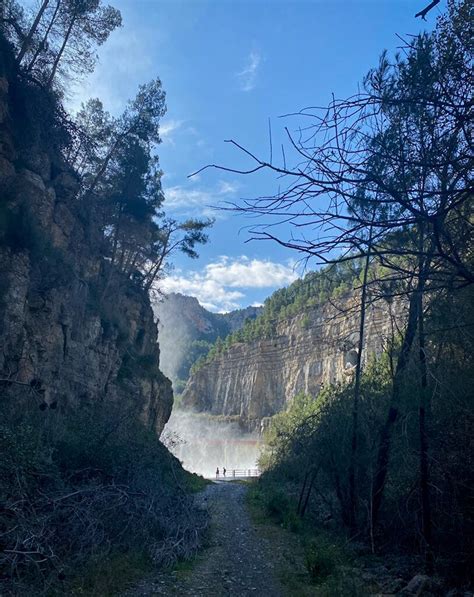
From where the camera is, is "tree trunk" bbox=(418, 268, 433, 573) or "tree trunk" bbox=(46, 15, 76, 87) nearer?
"tree trunk" bbox=(418, 268, 433, 573)

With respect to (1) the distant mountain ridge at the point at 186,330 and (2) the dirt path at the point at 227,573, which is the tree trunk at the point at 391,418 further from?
(1) the distant mountain ridge at the point at 186,330

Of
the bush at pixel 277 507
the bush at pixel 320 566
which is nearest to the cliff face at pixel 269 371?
the bush at pixel 277 507

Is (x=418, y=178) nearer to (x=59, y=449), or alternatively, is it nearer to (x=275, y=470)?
(x=59, y=449)

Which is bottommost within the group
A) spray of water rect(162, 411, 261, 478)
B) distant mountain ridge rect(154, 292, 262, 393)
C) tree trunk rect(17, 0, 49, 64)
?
spray of water rect(162, 411, 261, 478)

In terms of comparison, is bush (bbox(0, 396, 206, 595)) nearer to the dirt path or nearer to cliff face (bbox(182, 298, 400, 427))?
the dirt path

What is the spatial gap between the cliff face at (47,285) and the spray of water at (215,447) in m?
47.2

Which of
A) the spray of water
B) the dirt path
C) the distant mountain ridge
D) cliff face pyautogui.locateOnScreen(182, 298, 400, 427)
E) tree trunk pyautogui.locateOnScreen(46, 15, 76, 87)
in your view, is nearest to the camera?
the dirt path

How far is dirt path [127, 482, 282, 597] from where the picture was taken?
→ 257 inches

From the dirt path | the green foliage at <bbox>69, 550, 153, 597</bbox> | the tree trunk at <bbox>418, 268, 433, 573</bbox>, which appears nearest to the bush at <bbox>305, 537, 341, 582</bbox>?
the dirt path

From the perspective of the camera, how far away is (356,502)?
37.4ft

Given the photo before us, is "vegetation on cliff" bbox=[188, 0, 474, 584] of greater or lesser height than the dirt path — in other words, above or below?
above

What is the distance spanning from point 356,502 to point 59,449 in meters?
7.81

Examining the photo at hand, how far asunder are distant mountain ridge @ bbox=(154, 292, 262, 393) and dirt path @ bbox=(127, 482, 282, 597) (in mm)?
104590

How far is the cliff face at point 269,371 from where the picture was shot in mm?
60594
